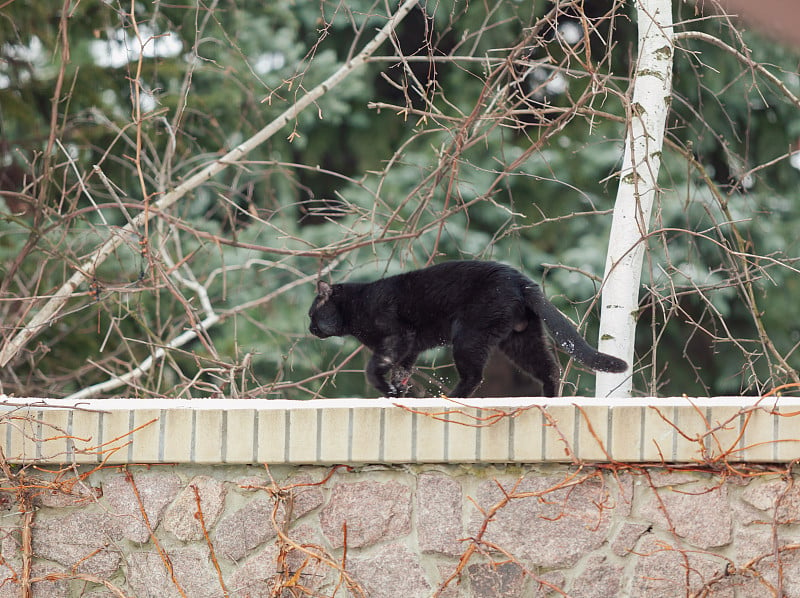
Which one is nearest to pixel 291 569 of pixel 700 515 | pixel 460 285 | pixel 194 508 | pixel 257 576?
pixel 257 576

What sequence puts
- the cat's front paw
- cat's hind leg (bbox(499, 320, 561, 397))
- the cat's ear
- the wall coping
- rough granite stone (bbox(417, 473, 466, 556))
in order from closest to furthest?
the wall coping → rough granite stone (bbox(417, 473, 466, 556)) → cat's hind leg (bbox(499, 320, 561, 397)) → the cat's front paw → the cat's ear

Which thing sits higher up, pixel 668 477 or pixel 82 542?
pixel 668 477

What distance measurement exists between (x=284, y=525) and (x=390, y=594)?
0.38 meters

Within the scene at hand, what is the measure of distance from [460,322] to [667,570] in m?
1.42

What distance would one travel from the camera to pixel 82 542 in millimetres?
2781

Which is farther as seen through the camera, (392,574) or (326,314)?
(326,314)

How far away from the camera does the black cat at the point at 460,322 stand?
3549 mm

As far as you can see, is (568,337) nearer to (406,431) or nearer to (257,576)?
(406,431)

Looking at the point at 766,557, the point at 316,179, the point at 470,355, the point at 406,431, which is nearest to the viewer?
the point at 766,557

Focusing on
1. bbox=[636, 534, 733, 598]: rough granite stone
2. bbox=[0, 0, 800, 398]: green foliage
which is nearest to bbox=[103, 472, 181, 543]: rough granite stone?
bbox=[636, 534, 733, 598]: rough granite stone

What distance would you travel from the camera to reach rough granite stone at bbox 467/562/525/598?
259 centimetres

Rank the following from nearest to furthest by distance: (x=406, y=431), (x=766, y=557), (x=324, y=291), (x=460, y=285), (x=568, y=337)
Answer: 1. (x=766, y=557)
2. (x=406, y=431)
3. (x=568, y=337)
4. (x=460, y=285)
5. (x=324, y=291)

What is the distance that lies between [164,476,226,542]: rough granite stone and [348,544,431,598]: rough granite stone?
457 millimetres

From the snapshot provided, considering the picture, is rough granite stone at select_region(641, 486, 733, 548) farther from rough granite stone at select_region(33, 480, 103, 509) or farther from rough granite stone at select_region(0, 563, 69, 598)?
rough granite stone at select_region(0, 563, 69, 598)
